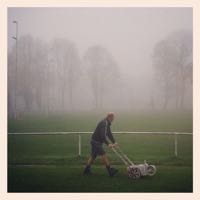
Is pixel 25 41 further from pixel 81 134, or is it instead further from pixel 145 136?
pixel 145 136

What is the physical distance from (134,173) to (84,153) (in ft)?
9.73

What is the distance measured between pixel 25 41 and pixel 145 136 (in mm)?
4784

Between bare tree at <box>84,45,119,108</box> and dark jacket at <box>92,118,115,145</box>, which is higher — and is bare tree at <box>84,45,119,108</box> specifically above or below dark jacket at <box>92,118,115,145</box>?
above

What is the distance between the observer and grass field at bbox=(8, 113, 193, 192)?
1095 centimetres

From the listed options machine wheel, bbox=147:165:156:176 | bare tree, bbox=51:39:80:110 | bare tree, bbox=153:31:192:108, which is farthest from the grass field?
bare tree, bbox=51:39:80:110

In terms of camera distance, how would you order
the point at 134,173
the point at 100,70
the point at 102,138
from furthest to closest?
the point at 100,70
the point at 102,138
the point at 134,173

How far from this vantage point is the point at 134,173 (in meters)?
10.8

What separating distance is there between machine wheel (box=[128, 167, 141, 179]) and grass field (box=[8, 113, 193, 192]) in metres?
0.19

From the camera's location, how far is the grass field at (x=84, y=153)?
1095 cm

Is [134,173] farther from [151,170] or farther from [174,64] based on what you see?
[174,64]

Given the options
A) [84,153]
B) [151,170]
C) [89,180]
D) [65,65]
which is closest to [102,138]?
[89,180]

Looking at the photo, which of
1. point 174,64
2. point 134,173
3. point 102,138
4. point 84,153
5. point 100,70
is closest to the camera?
point 134,173

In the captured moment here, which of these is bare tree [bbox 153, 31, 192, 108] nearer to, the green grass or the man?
the green grass
